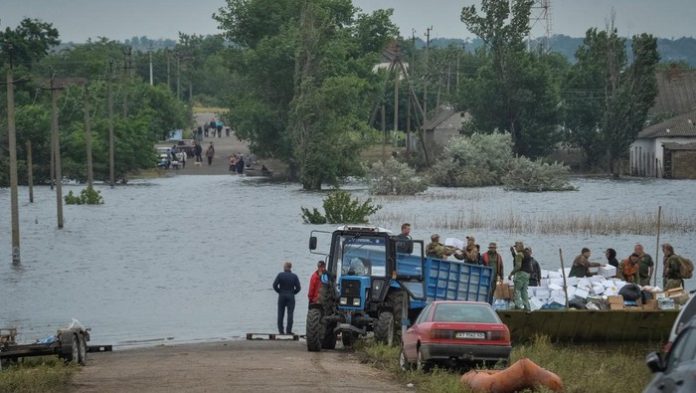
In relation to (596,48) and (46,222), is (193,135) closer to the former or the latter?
(596,48)

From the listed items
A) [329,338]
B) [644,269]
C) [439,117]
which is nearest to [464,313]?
[329,338]

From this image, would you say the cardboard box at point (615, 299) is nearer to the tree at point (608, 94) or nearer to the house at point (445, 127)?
the tree at point (608, 94)

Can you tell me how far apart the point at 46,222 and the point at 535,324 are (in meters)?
63.7

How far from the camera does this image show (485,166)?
120 meters

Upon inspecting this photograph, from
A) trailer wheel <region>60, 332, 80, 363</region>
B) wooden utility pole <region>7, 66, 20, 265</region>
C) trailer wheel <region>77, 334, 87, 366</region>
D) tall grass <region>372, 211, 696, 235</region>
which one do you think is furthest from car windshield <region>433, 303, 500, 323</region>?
tall grass <region>372, 211, 696, 235</region>

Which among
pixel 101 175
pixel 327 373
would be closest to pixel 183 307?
pixel 327 373

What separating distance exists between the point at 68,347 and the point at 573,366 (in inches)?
338

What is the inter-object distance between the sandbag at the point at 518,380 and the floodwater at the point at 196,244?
17.8 metres

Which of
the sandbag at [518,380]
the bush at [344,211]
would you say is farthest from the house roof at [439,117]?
the sandbag at [518,380]

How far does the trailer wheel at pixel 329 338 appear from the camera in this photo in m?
32.2

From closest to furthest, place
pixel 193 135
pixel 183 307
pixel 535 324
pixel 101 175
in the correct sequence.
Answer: pixel 535 324 < pixel 183 307 < pixel 101 175 < pixel 193 135

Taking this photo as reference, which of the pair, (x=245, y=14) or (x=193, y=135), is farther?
(x=193, y=135)

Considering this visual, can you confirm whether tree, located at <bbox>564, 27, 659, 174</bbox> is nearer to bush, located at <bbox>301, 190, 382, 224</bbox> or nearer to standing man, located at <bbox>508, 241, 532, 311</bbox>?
bush, located at <bbox>301, 190, 382, 224</bbox>

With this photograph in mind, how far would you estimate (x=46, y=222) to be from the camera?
301 feet
